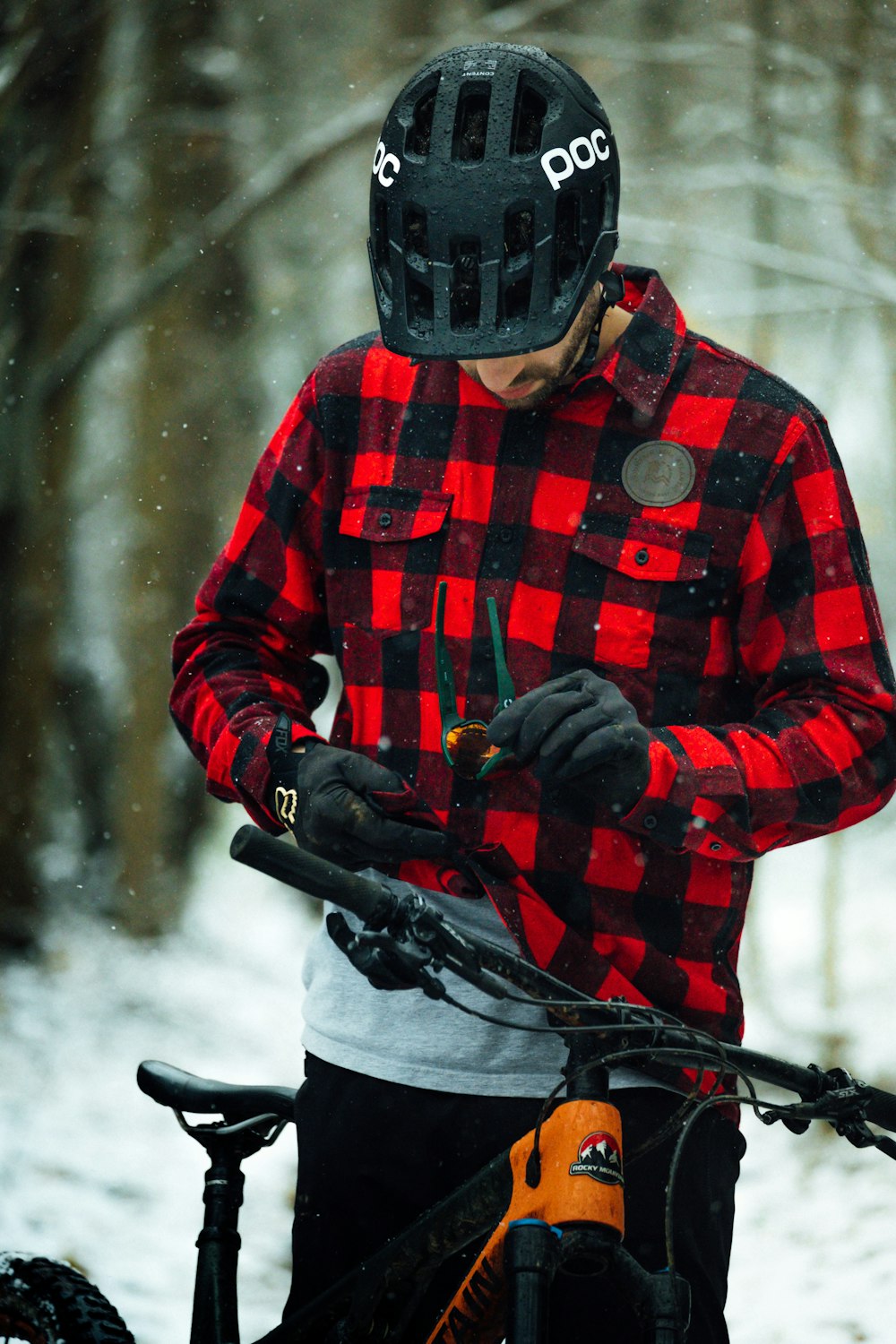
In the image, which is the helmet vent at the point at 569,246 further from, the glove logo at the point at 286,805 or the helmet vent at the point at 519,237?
the glove logo at the point at 286,805

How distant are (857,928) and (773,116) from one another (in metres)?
2.74

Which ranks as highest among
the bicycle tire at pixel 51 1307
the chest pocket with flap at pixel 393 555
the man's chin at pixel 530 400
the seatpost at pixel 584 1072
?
the man's chin at pixel 530 400

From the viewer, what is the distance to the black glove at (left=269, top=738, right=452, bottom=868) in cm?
165

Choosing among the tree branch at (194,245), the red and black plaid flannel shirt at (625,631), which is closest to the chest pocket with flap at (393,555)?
the red and black plaid flannel shirt at (625,631)

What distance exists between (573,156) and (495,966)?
94 cm

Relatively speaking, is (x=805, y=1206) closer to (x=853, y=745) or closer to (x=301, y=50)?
(x=853, y=745)

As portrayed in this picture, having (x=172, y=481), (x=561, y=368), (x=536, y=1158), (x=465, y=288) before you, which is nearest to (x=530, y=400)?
(x=561, y=368)

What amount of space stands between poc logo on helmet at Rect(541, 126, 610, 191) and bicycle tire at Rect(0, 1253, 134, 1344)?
5.34 ft

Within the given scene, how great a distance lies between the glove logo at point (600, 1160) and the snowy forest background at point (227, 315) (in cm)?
345

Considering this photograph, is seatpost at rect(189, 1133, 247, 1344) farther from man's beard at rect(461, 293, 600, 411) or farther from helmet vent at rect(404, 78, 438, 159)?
helmet vent at rect(404, 78, 438, 159)

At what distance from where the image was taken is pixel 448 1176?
1.88 meters

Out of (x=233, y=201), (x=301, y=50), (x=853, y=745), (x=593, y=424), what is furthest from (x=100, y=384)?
(x=853, y=745)

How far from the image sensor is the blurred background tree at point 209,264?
508 centimetres

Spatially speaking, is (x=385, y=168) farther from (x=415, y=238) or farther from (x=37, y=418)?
(x=37, y=418)
